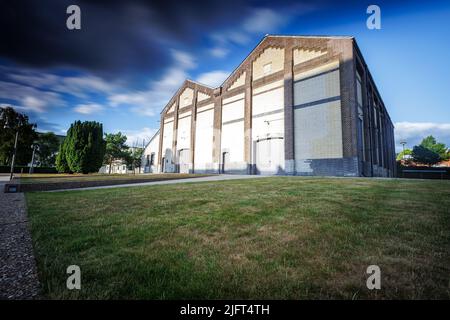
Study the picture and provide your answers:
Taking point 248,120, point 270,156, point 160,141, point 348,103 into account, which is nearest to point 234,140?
point 248,120

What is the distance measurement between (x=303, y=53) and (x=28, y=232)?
19.8m

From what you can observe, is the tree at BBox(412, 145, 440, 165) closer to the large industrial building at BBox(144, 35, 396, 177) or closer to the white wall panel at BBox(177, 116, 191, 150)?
the large industrial building at BBox(144, 35, 396, 177)

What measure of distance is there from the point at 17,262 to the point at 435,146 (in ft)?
258

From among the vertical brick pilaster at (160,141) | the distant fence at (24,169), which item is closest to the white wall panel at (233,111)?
the vertical brick pilaster at (160,141)

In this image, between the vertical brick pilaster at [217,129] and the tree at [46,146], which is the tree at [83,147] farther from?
the tree at [46,146]

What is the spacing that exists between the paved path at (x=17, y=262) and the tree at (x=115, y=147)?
3738 centimetres

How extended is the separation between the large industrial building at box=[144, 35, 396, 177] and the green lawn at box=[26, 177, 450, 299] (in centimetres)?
1111

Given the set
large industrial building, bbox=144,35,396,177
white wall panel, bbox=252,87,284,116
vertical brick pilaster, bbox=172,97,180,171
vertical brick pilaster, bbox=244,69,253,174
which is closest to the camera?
large industrial building, bbox=144,35,396,177

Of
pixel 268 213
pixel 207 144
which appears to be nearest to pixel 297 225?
pixel 268 213

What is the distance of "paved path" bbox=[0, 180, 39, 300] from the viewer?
6.12ft

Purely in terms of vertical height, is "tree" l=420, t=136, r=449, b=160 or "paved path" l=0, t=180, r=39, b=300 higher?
"tree" l=420, t=136, r=449, b=160

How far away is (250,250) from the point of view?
2.70 m

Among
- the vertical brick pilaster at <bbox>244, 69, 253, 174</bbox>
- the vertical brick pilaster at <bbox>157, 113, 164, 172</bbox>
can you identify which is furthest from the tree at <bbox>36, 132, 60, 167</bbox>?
the vertical brick pilaster at <bbox>244, 69, 253, 174</bbox>

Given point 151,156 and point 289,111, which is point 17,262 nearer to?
point 289,111
